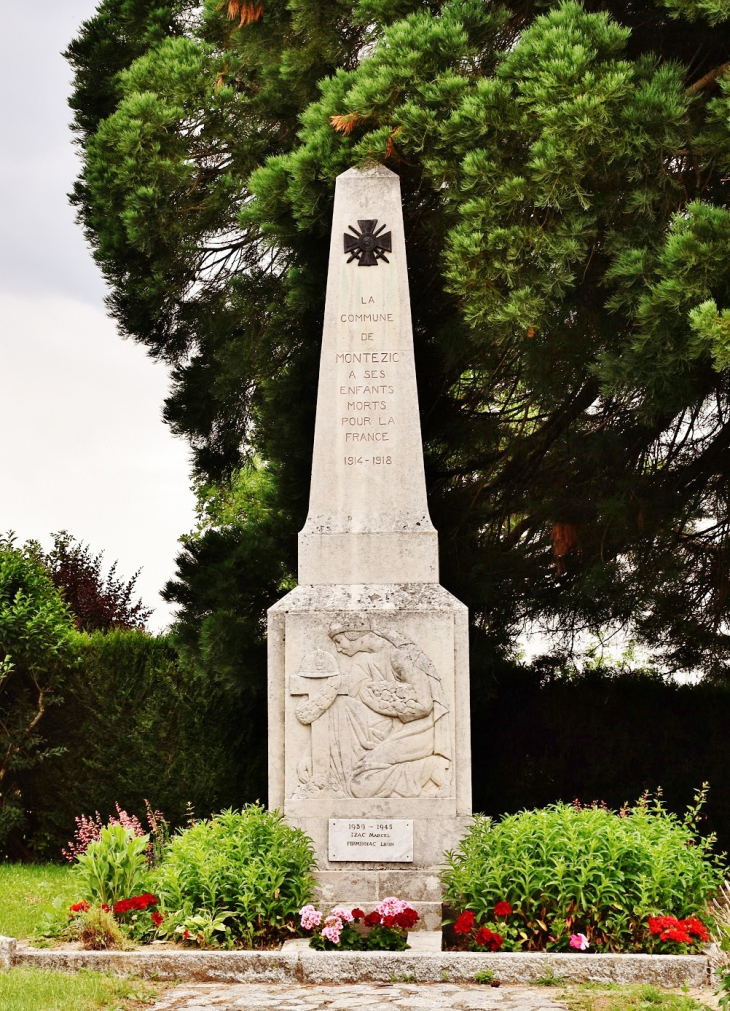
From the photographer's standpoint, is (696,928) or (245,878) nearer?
(696,928)

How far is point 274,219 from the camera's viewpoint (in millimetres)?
10305

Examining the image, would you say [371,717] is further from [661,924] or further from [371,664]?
[661,924]

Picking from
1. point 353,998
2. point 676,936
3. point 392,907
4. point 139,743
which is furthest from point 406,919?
point 139,743

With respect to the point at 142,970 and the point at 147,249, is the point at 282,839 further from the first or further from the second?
the point at 147,249

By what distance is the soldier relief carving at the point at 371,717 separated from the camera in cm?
802

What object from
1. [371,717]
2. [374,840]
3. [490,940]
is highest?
[371,717]

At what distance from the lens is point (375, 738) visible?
805 cm

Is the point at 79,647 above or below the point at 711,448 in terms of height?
below

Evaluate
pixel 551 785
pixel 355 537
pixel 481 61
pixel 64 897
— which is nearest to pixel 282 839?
pixel 64 897

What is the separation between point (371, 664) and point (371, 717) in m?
0.34

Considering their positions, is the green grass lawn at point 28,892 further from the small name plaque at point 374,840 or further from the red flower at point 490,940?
the red flower at point 490,940

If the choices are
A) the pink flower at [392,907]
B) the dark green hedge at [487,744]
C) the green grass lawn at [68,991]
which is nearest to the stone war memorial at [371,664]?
the pink flower at [392,907]

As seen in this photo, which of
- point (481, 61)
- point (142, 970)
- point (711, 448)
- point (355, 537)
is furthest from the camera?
point (711, 448)

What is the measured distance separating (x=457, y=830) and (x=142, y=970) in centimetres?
227
